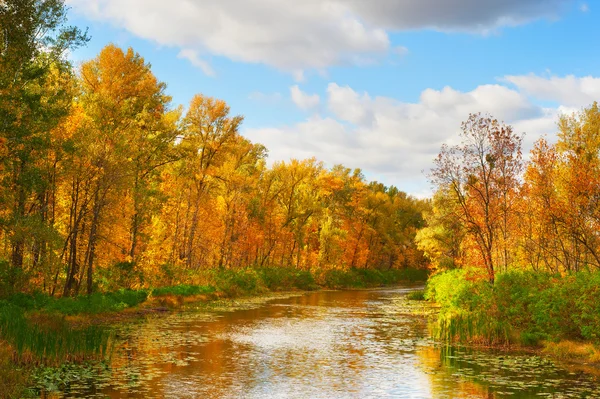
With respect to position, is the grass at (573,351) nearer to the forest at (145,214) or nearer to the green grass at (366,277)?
the forest at (145,214)

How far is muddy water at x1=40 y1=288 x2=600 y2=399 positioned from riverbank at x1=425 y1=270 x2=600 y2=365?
1.44 meters

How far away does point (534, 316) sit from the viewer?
2300 centimetres

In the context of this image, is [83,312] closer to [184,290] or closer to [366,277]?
[184,290]

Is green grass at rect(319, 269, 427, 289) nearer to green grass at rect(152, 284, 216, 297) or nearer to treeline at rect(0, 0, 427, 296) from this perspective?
treeline at rect(0, 0, 427, 296)

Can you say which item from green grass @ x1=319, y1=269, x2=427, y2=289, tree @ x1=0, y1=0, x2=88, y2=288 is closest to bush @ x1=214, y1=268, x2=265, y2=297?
green grass @ x1=319, y1=269, x2=427, y2=289

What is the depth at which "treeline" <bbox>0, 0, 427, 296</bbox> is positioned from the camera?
24375 millimetres

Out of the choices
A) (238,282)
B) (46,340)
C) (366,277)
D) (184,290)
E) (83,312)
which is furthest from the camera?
(366,277)

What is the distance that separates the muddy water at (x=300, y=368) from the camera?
15.6m

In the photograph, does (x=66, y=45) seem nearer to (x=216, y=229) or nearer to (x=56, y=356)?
(x=56, y=356)

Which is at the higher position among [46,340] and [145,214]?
[145,214]

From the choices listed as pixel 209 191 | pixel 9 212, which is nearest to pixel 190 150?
pixel 209 191

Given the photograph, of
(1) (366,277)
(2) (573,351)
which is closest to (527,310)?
(2) (573,351)

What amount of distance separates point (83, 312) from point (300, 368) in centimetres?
1431

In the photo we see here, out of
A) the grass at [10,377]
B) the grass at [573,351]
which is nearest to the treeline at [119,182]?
the grass at [10,377]
